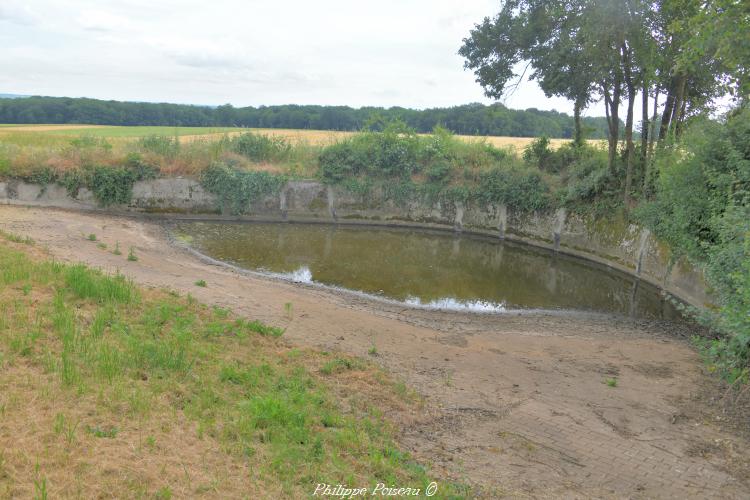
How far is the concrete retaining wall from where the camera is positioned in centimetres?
1773

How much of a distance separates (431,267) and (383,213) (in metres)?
7.06

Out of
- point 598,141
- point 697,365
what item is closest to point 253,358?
point 697,365

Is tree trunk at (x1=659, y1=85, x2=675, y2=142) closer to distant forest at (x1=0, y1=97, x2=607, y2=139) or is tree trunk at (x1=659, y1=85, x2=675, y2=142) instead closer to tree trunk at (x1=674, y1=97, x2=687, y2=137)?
tree trunk at (x1=674, y1=97, x2=687, y2=137)

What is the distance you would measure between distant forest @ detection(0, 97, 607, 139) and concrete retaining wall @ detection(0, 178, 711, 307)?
15.6 m

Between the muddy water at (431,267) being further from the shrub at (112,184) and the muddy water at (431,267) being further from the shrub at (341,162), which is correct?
the shrub at (112,184)

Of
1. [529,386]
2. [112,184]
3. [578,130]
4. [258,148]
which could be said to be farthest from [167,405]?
[578,130]

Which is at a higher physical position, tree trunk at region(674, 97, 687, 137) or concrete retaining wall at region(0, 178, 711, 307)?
tree trunk at region(674, 97, 687, 137)

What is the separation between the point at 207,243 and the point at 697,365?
1439cm

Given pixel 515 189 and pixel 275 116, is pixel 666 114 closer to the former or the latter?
pixel 515 189

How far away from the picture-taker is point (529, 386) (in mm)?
7953

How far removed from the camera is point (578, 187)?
19156 mm

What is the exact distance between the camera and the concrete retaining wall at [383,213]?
1773 cm

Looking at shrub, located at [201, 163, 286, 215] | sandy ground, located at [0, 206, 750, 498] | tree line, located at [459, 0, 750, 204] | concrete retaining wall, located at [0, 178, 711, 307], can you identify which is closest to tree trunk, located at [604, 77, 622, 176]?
tree line, located at [459, 0, 750, 204]

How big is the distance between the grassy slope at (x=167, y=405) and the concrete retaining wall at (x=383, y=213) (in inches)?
504
